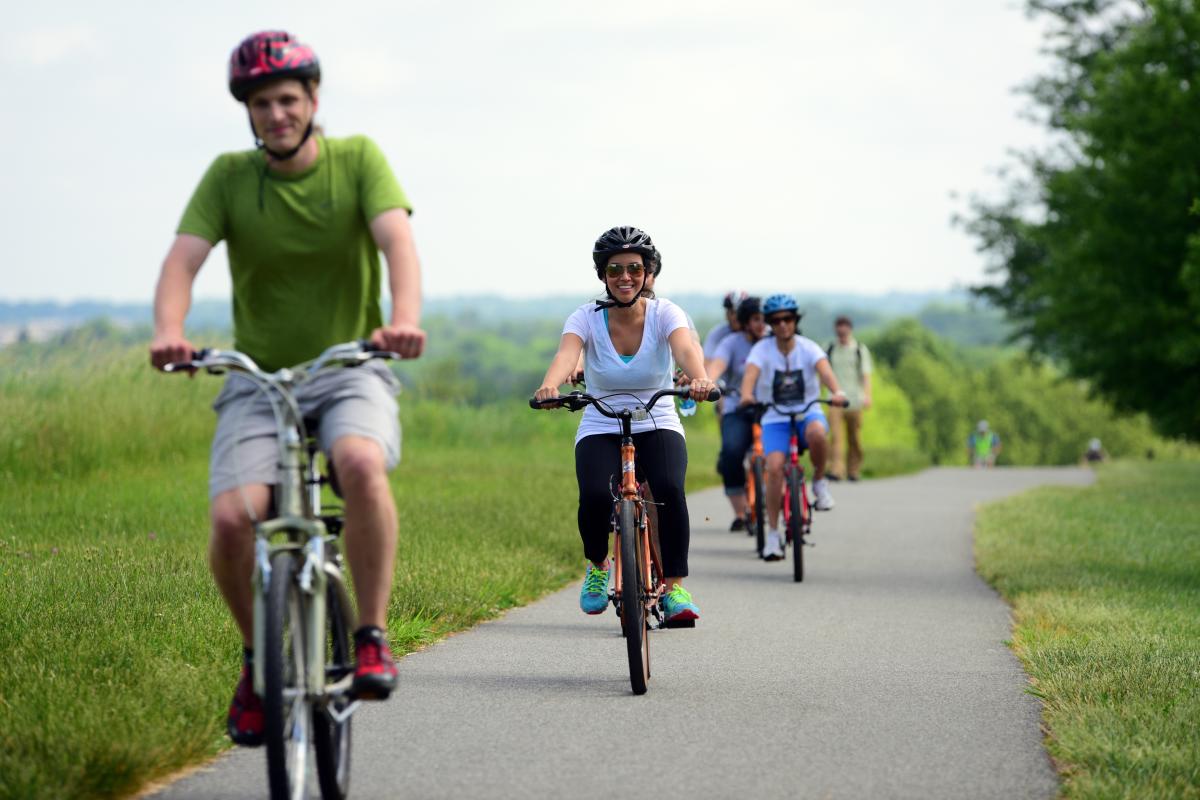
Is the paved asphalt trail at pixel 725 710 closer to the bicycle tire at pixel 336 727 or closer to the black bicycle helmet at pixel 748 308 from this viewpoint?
the bicycle tire at pixel 336 727

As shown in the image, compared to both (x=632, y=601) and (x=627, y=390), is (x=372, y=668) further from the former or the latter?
(x=627, y=390)

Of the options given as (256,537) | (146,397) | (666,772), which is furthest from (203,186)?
(146,397)

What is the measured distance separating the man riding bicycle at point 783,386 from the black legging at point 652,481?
457 centimetres

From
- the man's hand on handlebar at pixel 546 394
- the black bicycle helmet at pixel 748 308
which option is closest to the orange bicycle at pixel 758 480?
the black bicycle helmet at pixel 748 308

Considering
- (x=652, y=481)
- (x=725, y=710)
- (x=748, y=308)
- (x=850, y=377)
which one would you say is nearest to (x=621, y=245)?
(x=652, y=481)

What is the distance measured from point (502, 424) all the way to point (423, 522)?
49.8 ft

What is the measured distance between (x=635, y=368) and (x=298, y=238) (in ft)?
10.4

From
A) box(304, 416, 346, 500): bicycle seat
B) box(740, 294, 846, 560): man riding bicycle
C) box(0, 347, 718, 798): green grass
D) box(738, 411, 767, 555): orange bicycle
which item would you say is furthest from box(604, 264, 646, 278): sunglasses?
box(738, 411, 767, 555): orange bicycle

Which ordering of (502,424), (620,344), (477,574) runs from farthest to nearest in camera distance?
1. (502,424)
2. (477,574)
3. (620,344)

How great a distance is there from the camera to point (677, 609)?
7.82 meters

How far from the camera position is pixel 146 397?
64.5ft

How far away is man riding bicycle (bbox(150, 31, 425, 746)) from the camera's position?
4844mm

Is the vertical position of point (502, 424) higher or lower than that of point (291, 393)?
lower

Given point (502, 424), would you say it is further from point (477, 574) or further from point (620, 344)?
point (620, 344)
